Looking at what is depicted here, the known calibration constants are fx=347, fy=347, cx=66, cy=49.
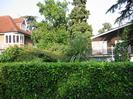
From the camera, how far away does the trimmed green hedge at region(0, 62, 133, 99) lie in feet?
44.2

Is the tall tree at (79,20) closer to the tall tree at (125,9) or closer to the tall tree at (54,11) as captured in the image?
the tall tree at (54,11)

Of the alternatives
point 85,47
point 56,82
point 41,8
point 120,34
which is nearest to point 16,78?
point 56,82

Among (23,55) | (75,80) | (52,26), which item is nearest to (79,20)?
(52,26)

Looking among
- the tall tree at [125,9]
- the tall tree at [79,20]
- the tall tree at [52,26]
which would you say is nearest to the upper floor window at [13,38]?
the tall tree at [79,20]

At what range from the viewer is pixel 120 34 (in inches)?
794

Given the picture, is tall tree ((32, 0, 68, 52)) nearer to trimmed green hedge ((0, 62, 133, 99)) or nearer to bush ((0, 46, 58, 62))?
bush ((0, 46, 58, 62))

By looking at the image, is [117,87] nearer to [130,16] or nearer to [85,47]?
[130,16]

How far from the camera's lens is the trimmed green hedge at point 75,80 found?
13461 mm

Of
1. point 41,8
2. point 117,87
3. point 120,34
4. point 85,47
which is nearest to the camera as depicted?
point 117,87

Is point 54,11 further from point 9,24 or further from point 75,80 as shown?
point 75,80

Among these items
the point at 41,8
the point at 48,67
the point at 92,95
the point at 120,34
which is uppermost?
the point at 41,8

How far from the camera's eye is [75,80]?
533 inches

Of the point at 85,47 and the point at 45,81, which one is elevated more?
the point at 85,47

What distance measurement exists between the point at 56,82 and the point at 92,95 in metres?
1.51
